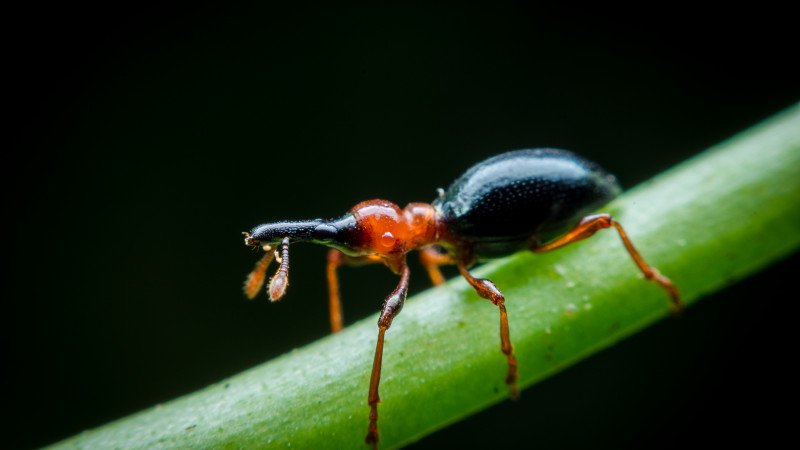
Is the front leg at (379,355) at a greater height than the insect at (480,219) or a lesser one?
lesser

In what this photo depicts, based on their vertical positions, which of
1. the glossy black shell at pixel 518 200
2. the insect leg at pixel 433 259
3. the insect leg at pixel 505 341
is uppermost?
the glossy black shell at pixel 518 200

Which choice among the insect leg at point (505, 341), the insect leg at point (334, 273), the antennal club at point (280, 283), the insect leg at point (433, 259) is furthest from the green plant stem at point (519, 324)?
the insect leg at point (334, 273)

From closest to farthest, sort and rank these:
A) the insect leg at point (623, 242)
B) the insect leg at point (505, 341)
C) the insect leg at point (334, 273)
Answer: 1. the insect leg at point (505, 341)
2. the insect leg at point (623, 242)
3. the insect leg at point (334, 273)

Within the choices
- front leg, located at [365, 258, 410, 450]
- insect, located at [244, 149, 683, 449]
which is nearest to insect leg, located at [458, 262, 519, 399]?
front leg, located at [365, 258, 410, 450]

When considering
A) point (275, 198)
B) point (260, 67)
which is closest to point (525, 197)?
point (275, 198)

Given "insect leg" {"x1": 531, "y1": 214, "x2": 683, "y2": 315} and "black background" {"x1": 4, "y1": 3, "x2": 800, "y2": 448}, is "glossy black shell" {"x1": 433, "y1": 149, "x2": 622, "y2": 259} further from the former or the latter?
"black background" {"x1": 4, "y1": 3, "x2": 800, "y2": 448}

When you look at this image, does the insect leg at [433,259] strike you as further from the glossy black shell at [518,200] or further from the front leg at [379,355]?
the front leg at [379,355]

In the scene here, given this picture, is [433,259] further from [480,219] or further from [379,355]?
[379,355]

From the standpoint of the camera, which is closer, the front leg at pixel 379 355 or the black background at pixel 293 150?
the front leg at pixel 379 355
